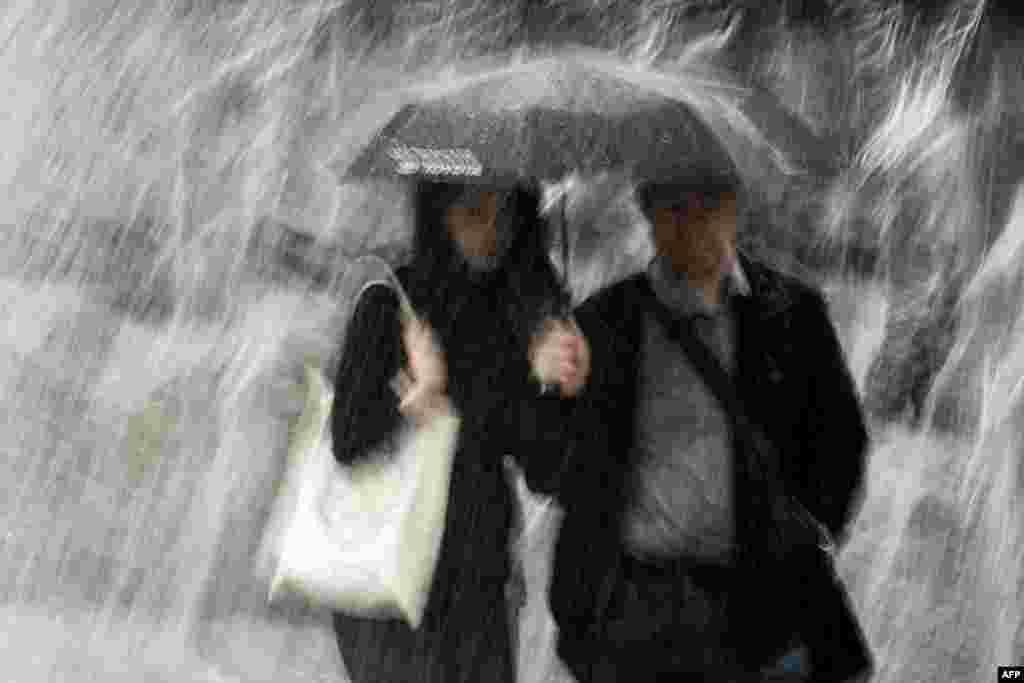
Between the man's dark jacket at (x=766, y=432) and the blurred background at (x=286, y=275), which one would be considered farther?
the blurred background at (x=286, y=275)

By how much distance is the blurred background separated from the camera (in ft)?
17.1

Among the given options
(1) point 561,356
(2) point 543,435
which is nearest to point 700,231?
(1) point 561,356

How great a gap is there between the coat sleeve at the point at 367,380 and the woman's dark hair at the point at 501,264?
3.3 inches

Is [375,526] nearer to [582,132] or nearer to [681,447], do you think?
[681,447]

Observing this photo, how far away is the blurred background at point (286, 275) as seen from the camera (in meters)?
5.20

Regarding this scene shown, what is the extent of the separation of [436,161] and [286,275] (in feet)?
5.12

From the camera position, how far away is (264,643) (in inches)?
211

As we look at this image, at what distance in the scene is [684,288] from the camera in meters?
4.08

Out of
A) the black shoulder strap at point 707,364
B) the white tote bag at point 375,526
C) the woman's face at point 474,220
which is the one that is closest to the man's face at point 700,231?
the black shoulder strap at point 707,364

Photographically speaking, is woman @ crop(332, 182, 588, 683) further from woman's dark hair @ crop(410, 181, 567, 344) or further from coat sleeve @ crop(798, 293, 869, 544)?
→ coat sleeve @ crop(798, 293, 869, 544)

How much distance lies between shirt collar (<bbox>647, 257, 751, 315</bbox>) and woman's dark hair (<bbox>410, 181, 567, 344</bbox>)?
210 millimetres

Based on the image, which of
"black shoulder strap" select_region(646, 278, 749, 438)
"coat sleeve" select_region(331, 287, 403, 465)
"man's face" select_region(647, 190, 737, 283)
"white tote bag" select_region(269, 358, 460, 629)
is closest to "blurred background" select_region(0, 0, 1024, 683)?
"man's face" select_region(647, 190, 737, 283)

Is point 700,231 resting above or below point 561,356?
above

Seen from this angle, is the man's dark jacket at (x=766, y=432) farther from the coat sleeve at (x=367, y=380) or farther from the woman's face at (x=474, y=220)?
the coat sleeve at (x=367, y=380)
